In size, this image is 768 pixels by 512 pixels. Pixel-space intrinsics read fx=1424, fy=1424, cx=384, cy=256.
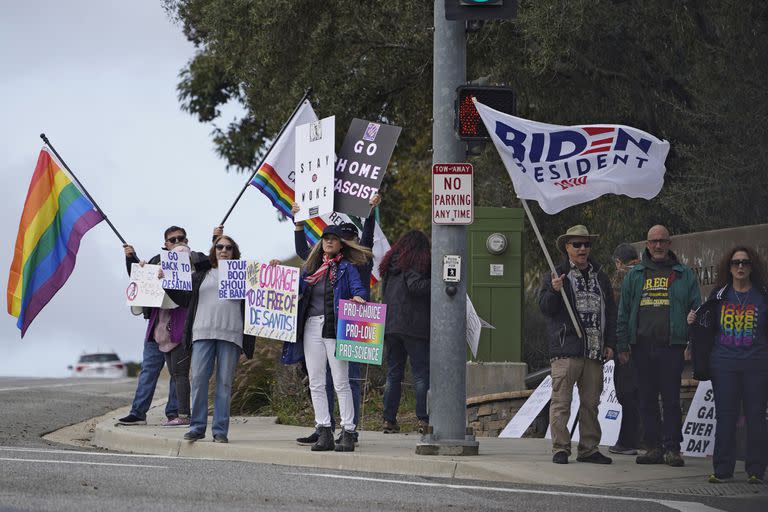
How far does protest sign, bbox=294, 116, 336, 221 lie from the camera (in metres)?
12.6

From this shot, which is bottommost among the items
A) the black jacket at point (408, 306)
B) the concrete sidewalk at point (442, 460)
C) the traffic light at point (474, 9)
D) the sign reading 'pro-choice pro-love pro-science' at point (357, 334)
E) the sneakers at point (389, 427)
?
the concrete sidewalk at point (442, 460)

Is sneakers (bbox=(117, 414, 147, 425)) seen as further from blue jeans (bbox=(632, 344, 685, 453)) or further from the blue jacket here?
blue jeans (bbox=(632, 344, 685, 453))

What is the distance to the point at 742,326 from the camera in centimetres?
1076

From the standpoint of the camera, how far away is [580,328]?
Result: 37.3 feet

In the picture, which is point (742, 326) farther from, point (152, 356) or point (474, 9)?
point (152, 356)

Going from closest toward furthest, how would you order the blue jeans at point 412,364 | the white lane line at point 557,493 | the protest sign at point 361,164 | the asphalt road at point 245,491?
1. the asphalt road at point 245,491
2. the white lane line at point 557,493
3. the protest sign at point 361,164
4. the blue jeans at point 412,364

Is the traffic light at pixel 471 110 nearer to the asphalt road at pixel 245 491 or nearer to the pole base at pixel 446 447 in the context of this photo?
the pole base at pixel 446 447

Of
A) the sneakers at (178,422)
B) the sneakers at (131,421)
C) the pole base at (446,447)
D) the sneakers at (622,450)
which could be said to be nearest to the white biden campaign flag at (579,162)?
the pole base at (446,447)

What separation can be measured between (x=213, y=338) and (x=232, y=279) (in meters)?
0.54

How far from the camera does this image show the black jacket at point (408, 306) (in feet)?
42.9

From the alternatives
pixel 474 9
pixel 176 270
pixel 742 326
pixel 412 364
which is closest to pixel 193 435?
pixel 176 270

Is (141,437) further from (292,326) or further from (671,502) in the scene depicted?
(671,502)

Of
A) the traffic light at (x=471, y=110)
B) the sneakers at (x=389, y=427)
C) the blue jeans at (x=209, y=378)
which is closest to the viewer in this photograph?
the traffic light at (x=471, y=110)

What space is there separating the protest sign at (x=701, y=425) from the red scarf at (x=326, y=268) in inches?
133
